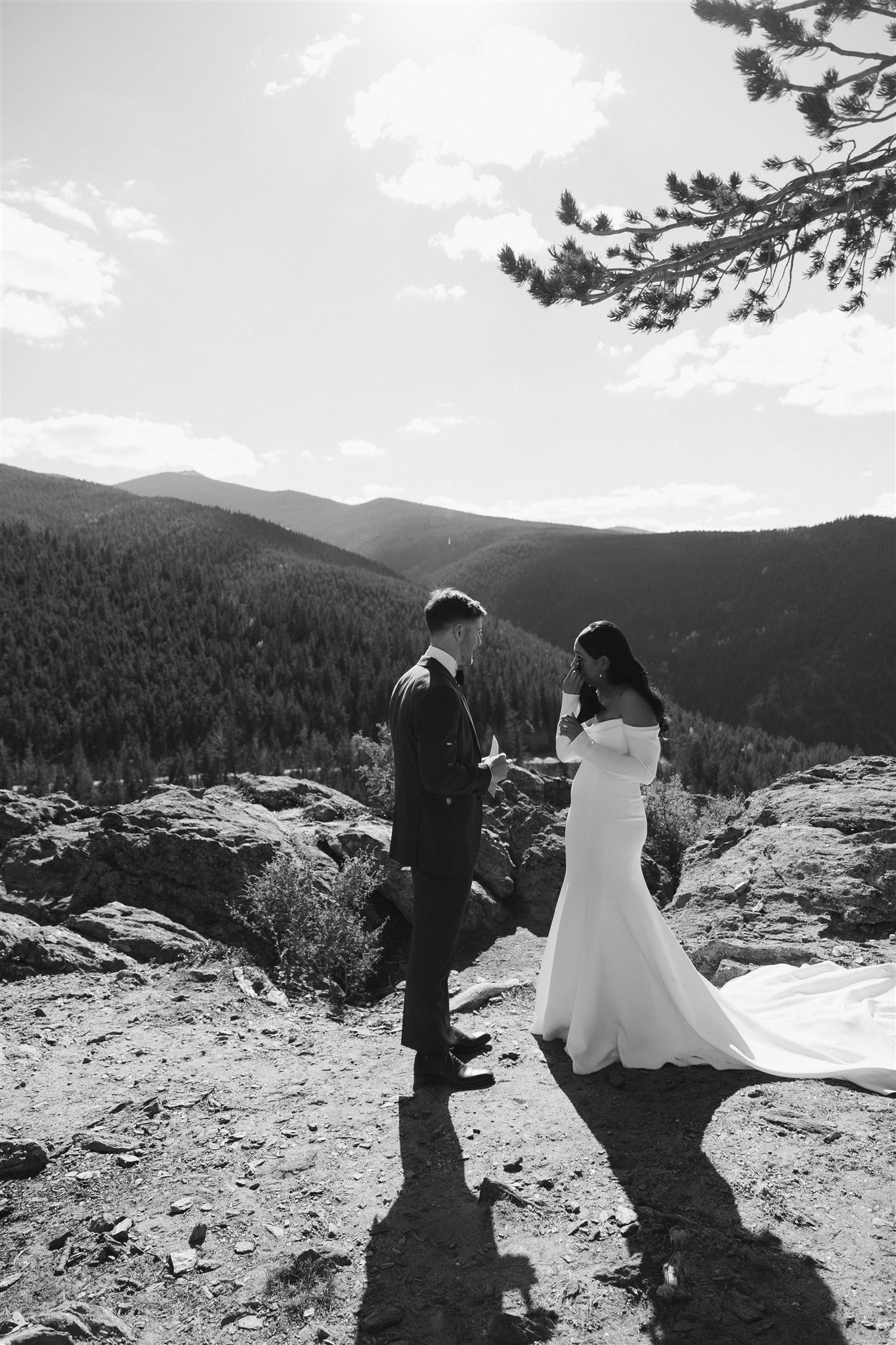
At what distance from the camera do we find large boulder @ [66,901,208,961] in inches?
277

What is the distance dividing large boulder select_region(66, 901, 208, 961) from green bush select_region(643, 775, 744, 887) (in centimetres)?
947

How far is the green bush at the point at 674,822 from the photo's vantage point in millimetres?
16062

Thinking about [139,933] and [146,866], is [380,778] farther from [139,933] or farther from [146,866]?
[139,933]

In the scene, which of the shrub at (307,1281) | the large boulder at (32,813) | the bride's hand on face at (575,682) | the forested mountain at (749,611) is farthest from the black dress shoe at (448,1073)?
the forested mountain at (749,611)

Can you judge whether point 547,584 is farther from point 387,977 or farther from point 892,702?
point 387,977

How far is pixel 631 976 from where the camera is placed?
464 centimetres

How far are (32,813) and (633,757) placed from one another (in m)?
7.62

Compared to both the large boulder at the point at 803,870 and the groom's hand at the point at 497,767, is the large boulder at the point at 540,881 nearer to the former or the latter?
the large boulder at the point at 803,870

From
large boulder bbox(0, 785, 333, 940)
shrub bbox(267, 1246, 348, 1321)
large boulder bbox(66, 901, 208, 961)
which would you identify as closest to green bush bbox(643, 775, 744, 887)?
large boulder bbox(0, 785, 333, 940)

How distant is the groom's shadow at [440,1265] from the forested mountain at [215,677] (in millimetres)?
49515

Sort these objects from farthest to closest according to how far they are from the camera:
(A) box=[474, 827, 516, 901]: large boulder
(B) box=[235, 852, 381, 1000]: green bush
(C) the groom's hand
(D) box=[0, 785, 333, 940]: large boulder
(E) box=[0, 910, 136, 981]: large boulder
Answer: (A) box=[474, 827, 516, 901]: large boulder
(D) box=[0, 785, 333, 940]: large boulder
(B) box=[235, 852, 381, 1000]: green bush
(E) box=[0, 910, 136, 981]: large boulder
(C) the groom's hand

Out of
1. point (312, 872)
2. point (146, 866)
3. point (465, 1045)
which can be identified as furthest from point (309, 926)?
point (465, 1045)

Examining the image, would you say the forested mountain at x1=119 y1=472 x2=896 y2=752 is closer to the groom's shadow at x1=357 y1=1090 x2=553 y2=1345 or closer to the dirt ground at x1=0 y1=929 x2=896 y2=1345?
the dirt ground at x1=0 y1=929 x2=896 y2=1345

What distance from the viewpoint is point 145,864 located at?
852 cm
